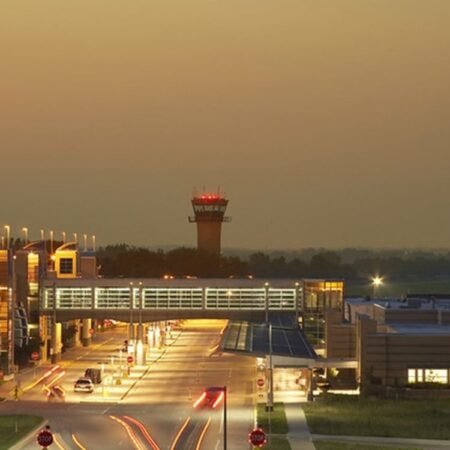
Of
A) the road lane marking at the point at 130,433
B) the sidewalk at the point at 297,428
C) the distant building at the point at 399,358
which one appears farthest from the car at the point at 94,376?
the road lane marking at the point at 130,433

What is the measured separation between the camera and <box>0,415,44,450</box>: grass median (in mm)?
80062

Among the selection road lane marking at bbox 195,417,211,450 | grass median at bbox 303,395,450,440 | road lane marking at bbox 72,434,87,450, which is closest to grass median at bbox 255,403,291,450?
grass median at bbox 303,395,450,440

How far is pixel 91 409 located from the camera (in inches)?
3964

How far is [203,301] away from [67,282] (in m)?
13.4

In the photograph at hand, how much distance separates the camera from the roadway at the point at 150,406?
81625 millimetres

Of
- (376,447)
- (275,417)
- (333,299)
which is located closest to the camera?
(376,447)

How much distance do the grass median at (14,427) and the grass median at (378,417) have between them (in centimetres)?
1439

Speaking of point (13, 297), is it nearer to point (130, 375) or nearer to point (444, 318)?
point (130, 375)

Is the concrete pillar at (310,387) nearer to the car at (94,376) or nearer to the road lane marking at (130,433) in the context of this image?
the road lane marking at (130,433)

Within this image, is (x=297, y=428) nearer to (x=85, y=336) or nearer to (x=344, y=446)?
(x=344, y=446)

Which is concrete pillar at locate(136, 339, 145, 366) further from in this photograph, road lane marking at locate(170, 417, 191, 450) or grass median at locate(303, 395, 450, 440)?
road lane marking at locate(170, 417, 191, 450)

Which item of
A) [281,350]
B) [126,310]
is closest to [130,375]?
[281,350]

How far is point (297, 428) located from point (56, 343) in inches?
2794

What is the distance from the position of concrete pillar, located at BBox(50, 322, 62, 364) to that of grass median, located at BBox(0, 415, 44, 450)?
58737mm
